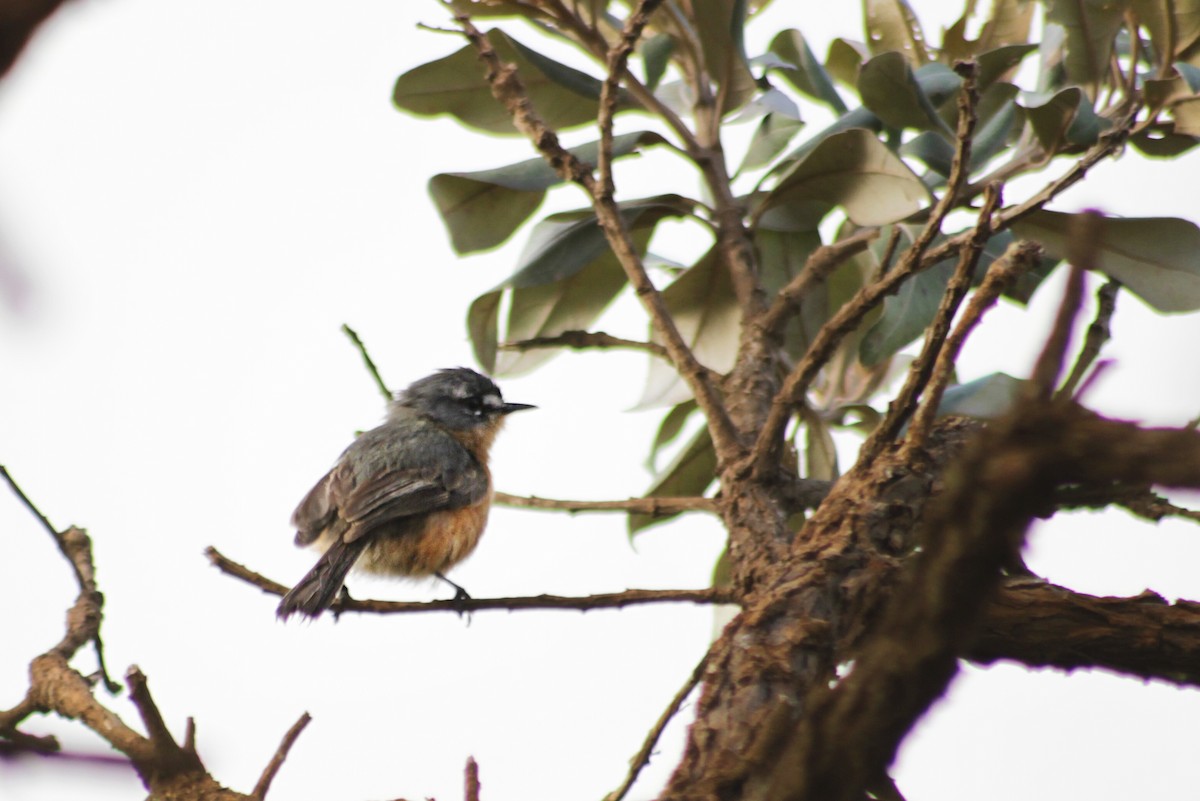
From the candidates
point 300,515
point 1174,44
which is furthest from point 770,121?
point 300,515

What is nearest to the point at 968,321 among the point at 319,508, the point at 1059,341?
the point at 1059,341

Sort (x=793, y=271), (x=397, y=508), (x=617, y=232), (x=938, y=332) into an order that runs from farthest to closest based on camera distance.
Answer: (x=397, y=508) → (x=793, y=271) → (x=617, y=232) → (x=938, y=332)

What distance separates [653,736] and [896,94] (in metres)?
2.06

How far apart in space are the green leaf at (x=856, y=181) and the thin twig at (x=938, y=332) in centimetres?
106

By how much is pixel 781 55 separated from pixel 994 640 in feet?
7.97

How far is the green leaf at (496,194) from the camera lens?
3957mm

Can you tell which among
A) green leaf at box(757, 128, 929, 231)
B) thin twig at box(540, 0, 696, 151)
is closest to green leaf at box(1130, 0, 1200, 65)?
green leaf at box(757, 128, 929, 231)

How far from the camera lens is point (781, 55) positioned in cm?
430

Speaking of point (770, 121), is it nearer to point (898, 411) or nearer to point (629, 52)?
point (629, 52)

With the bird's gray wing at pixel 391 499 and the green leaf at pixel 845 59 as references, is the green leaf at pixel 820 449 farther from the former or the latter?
→ the bird's gray wing at pixel 391 499

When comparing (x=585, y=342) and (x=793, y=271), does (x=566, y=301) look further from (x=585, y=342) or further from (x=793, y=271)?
(x=793, y=271)

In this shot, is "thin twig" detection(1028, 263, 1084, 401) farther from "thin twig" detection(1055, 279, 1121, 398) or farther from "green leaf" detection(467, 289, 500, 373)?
"green leaf" detection(467, 289, 500, 373)

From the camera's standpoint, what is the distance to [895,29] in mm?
4406

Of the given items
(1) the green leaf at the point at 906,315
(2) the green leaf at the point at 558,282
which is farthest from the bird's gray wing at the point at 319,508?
(1) the green leaf at the point at 906,315
